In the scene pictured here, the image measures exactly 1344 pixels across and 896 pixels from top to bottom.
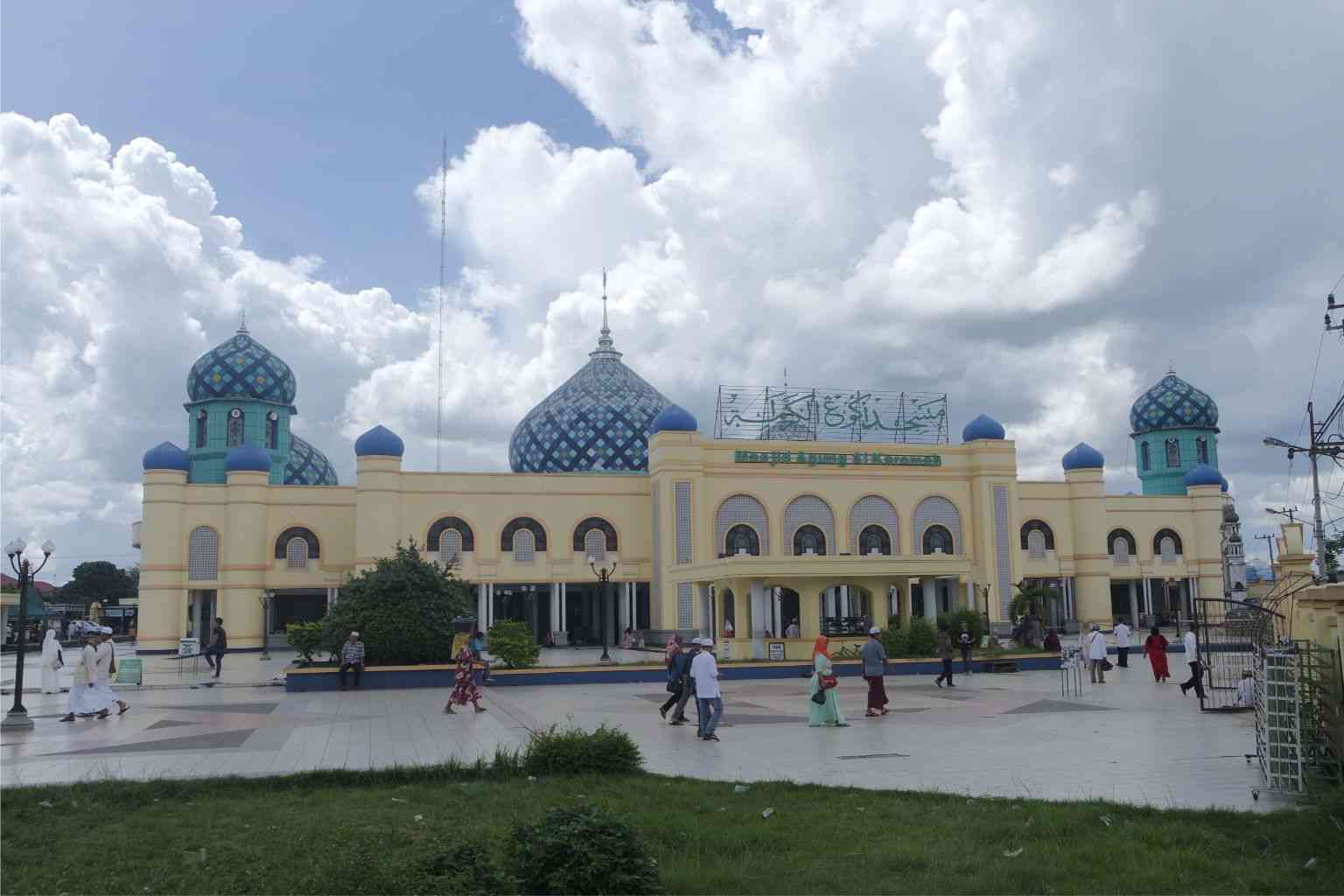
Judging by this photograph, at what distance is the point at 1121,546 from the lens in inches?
1879

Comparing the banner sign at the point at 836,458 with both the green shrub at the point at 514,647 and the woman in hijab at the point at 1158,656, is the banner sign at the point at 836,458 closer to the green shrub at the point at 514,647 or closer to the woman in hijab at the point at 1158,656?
the green shrub at the point at 514,647

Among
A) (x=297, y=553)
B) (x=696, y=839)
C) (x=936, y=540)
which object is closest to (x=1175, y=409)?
(x=936, y=540)

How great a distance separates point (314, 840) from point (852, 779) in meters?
5.12

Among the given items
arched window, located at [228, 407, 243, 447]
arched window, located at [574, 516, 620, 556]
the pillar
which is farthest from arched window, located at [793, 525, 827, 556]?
arched window, located at [228, 407, 243, 447]

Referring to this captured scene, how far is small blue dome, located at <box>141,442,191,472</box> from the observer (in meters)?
39.1

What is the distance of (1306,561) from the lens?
24.4m

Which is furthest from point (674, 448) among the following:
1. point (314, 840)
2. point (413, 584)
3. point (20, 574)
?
point (314, 840)

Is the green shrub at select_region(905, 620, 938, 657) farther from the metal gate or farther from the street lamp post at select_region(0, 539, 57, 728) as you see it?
the street lamp post at select_region(0, 539, 57, 728)

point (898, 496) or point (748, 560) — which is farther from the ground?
point (898, 496)

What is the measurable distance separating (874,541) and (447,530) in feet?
50.3

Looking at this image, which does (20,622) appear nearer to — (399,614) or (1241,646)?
(399,614)

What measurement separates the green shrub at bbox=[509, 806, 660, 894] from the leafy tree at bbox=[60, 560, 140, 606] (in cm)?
7837

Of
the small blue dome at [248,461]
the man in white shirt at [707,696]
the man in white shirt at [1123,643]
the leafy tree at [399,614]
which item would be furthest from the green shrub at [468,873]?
the small blue dome at [248,461]

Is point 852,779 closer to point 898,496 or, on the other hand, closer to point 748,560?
point 748,560
